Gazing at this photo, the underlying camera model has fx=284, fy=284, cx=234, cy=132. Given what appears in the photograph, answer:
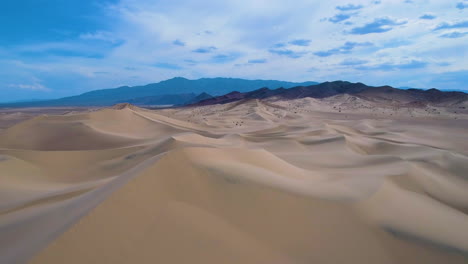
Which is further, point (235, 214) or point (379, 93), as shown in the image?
point (379, 93)

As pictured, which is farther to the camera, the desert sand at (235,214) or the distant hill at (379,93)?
the distant hill at (379,93)

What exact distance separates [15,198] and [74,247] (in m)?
2.74

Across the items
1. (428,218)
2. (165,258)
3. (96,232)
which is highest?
(96,232)

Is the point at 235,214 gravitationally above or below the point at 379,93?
below

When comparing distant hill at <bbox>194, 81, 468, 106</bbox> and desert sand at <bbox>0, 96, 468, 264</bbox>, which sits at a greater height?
distant hill at <bbox>194, 81, 468, 106</bbox>

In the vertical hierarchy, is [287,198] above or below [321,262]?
above

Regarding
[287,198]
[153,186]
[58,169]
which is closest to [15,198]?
[58,169]

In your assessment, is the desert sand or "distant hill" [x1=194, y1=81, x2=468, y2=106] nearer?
the desert sand

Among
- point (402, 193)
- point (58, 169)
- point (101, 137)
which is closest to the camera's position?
point (402, 193)

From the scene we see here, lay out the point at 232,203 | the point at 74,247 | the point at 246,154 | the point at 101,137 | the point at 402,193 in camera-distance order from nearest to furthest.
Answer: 1. the point at 74,247
2. the point at 232,203
3. the point at 402,193
4. the point at 246,154
5. the point at 101,137

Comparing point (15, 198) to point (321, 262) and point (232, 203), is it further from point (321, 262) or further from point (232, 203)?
point (321, 262)

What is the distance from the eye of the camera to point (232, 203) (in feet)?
9.36

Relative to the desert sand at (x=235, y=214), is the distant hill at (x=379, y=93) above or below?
above

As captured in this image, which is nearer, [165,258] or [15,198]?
[165,258]
